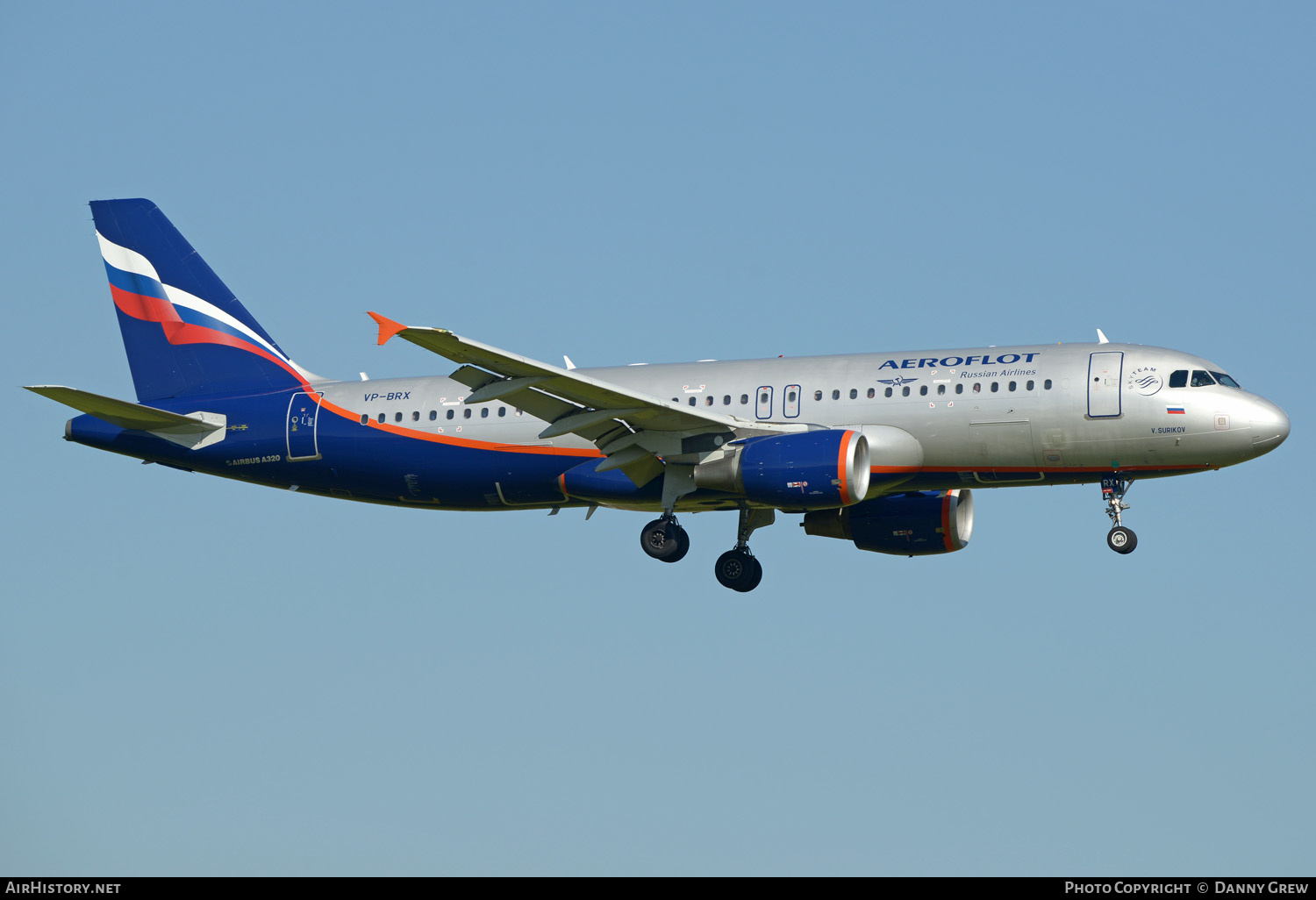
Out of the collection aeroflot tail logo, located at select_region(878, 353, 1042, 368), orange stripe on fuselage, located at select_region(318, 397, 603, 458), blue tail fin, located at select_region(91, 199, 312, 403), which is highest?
blue tail fin, located at select_region(91, 199, 312, 403)

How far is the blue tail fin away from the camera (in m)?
48.1

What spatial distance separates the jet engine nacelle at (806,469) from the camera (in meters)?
39.8

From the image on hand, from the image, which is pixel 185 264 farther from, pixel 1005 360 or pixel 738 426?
pixel 1005 360

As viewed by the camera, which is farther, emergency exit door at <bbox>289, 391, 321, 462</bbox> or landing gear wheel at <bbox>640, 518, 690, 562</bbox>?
emergency exit door at <bbox>289, 391, 321, 462</bbox>

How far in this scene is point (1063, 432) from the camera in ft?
131

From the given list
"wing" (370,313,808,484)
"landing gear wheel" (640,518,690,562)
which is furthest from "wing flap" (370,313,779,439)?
"landing gear wheel" (640,518,690,562)

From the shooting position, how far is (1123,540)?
41.1 m

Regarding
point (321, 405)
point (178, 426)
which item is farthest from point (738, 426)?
point (178, 426)

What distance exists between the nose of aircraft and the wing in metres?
10.4

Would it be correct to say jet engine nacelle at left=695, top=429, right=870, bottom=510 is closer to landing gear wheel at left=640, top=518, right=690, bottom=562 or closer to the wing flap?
the wing flap

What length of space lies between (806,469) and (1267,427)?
34.5ft

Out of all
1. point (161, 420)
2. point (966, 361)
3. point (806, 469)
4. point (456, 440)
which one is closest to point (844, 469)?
point (806, 469)

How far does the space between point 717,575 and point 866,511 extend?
4370mm

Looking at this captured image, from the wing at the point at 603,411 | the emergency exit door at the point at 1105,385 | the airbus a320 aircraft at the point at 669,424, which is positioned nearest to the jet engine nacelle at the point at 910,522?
the airbus a320 aircraft at the point at 669,424
